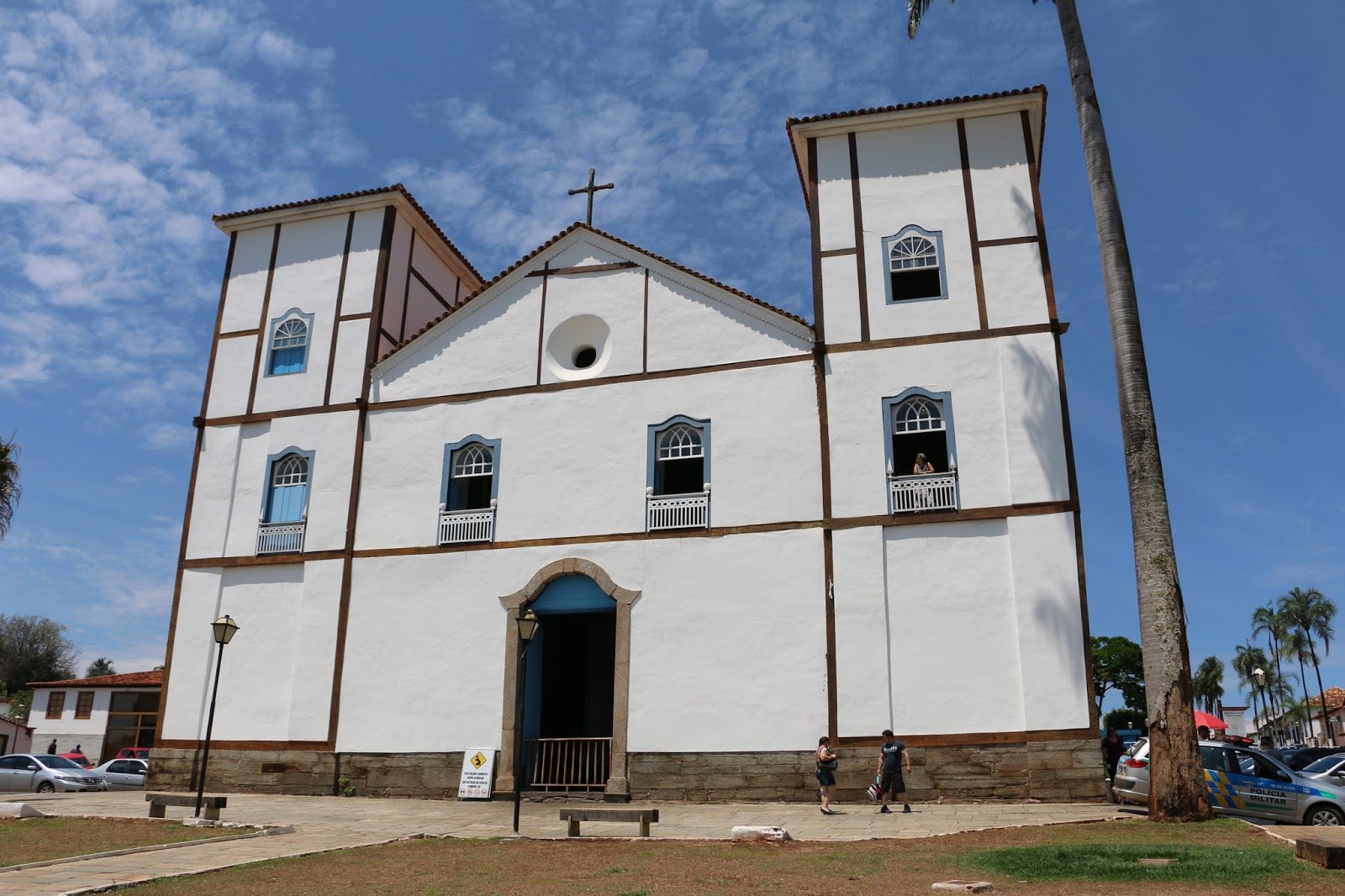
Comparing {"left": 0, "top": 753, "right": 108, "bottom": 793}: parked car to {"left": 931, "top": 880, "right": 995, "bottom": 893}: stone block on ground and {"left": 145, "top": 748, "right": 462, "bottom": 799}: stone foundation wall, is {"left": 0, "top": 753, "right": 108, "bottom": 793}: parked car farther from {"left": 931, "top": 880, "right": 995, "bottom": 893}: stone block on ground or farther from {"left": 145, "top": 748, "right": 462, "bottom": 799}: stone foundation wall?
{"left": 931, "top": 880, "right": 995, "bottom": 893}: stone block on ground

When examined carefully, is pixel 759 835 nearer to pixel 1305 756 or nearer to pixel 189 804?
pixel 189 804

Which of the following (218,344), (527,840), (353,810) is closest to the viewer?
(527,840)

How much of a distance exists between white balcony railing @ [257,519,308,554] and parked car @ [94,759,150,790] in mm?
10059

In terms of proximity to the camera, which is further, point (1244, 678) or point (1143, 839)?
point (1244, 678)

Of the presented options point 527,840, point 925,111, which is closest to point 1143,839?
point 527,840

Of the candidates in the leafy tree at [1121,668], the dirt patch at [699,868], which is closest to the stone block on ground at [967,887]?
the dirt patch at [699,868]

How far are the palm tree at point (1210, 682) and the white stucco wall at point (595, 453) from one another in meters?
94.9

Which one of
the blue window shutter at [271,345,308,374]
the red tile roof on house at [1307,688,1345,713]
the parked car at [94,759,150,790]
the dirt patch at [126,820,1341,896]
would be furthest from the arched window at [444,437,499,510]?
the red tile roof on house at [1307,688,1345,713]

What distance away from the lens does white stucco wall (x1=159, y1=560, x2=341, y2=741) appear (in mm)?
20375

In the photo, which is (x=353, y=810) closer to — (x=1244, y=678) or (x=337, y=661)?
(x=337, y=661)

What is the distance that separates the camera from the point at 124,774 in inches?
1150

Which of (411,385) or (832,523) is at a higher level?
(411,385)

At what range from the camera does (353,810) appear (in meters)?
17.0

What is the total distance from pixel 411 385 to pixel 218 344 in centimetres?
525
